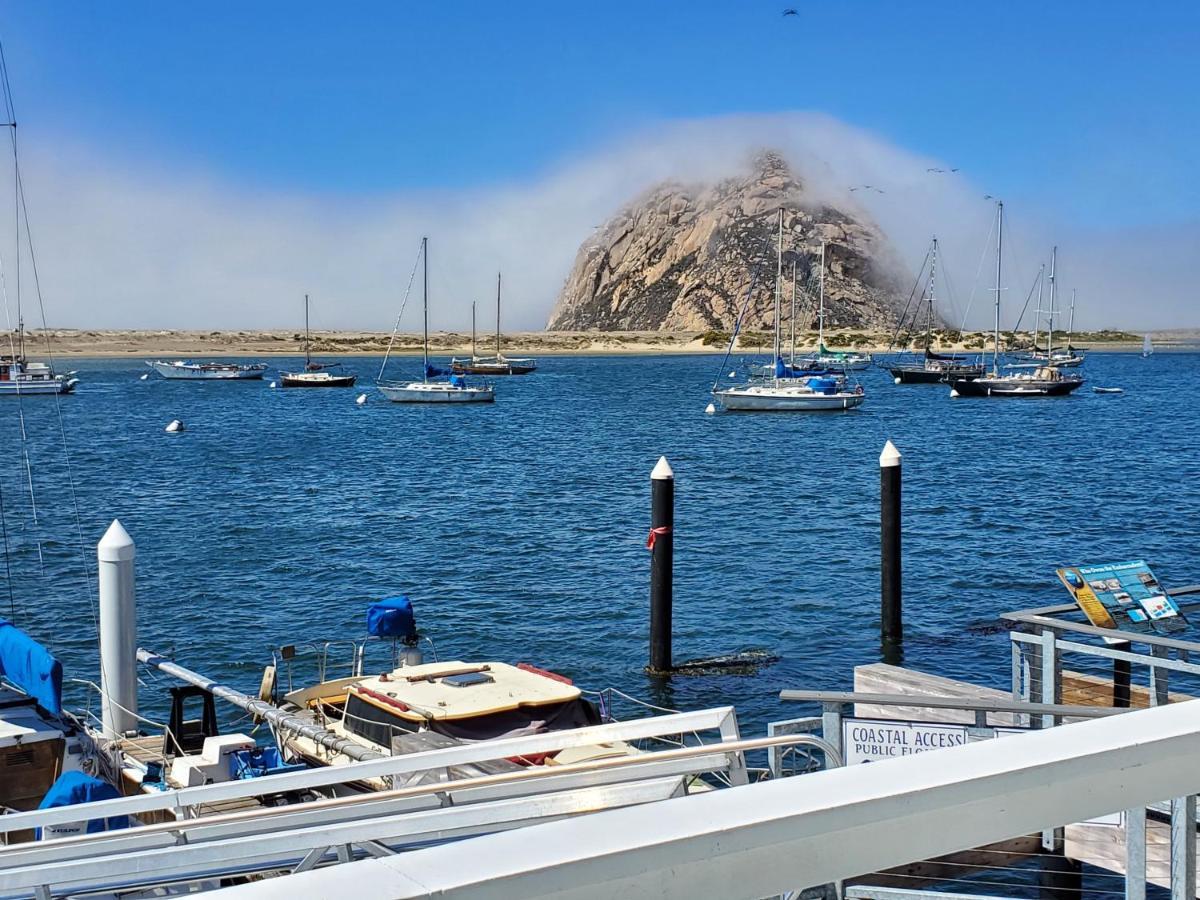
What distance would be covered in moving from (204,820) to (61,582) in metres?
32.3

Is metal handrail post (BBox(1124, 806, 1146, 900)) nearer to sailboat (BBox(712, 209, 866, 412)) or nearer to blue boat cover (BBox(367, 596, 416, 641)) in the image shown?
blue boat cover (BBox(367, 596, 416, 641))

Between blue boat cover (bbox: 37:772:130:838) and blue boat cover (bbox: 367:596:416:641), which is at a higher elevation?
blue boat cover (bbox: 37:772:130:838)

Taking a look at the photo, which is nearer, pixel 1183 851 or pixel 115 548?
pixel 1183 851

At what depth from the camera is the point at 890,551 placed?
23.1 meters

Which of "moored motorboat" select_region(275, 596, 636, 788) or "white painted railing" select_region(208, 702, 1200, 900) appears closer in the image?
"white painted railing" select_region(208, 702, 1200, 900)

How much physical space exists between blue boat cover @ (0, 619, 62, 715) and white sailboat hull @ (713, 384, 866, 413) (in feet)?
250

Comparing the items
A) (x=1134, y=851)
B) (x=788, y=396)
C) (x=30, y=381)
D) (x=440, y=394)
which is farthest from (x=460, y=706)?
(x=30, y=381)

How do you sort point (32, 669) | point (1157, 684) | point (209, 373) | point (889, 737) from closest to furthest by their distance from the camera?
1. point (889, 737)
2. point (1157, 684)
3. point (32, 669)
4. point (209, 373)

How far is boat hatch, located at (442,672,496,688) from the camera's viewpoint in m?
15.5

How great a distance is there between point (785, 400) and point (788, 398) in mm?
328

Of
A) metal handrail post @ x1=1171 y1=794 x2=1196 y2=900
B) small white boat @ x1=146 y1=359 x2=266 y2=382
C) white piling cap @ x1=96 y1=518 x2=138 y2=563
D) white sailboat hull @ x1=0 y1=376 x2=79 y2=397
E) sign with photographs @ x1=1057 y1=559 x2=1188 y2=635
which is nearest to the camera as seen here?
metal handrail post @ x1=1171 y1=794 x2=1196 y2=900

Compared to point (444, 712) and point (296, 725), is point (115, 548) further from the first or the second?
point (444, 712)

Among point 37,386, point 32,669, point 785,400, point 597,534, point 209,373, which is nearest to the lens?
point 32,669

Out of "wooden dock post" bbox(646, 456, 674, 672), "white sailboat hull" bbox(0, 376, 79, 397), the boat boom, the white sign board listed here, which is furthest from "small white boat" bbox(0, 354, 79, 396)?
the white sign board
